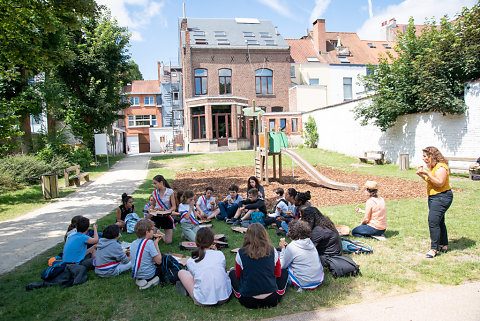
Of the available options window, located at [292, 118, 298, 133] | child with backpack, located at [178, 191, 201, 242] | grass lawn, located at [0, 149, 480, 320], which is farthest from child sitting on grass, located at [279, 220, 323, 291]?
window, located at [292, 118, 298, 133]

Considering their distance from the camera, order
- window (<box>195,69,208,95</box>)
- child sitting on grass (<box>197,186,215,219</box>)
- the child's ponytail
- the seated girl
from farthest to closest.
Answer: window (<box>195,69,208,95</box>) < child sitting on grass (<box>197,186,215,219</box>) < the child's ponytail < the seated girl

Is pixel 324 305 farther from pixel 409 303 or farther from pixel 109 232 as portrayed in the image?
pixel 109 232

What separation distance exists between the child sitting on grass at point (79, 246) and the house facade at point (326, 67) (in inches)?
1303

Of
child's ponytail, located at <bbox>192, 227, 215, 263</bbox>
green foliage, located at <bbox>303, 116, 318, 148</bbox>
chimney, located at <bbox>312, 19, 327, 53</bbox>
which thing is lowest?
child's ponytail, located at <bbox>192, 227, 215, 263</bbox>

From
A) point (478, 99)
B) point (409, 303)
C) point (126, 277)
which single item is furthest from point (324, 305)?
point (478, 99)

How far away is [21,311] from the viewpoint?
162 inches

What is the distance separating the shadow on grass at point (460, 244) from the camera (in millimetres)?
5665

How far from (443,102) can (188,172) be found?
12741mm

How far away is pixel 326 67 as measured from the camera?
38.9m

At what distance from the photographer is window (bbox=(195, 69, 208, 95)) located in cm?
3597

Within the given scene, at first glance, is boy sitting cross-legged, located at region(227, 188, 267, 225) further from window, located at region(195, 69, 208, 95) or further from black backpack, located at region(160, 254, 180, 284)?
window, located at region(195, 69, 208, 95)

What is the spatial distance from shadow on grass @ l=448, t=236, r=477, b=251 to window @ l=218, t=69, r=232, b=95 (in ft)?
106

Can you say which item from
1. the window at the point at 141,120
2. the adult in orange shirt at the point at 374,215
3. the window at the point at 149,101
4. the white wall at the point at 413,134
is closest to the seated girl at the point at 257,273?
the adult in orange shirt at the point at 374,215

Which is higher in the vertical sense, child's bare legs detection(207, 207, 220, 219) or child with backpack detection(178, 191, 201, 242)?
child with backpack detection(178, 191, 201, 242)
